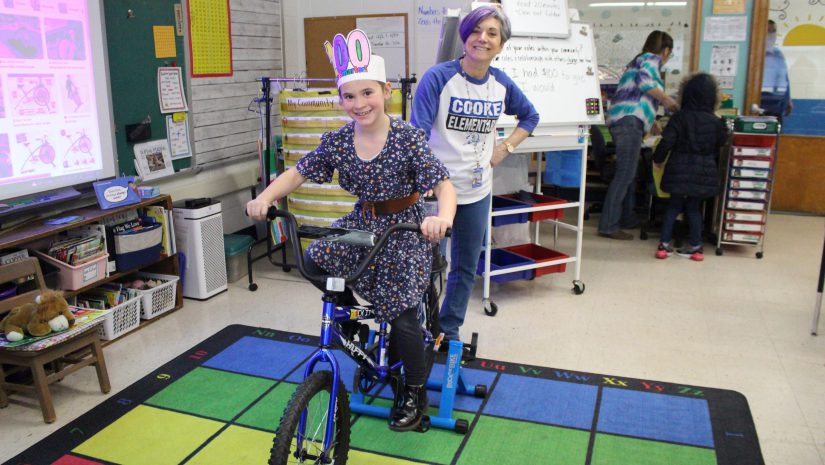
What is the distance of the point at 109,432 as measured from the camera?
99.6 inches

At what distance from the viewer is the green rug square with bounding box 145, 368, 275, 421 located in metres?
2.67

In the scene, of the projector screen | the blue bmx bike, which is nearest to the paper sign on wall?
the projector screen

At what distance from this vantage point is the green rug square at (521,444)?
2.35m

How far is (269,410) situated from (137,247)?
128cm

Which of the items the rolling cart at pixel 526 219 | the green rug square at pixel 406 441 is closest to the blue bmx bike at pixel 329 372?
the green rug square at pixel 406 441

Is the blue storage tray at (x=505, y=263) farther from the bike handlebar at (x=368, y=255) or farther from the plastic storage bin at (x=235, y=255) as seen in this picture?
the bike handlebar at (x=368, y=255)

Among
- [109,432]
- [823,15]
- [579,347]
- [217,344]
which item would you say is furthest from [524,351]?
[823,15]

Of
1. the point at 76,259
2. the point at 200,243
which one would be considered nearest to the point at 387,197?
the point at 76,259

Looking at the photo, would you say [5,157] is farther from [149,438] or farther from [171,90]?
[149,438]

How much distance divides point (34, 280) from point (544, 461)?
2.16m

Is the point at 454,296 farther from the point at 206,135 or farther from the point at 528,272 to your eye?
the point at 206,135

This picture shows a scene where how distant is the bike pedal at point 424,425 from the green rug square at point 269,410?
484 mm

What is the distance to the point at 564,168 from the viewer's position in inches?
185

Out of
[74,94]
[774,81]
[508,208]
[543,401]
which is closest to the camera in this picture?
[543,401]
